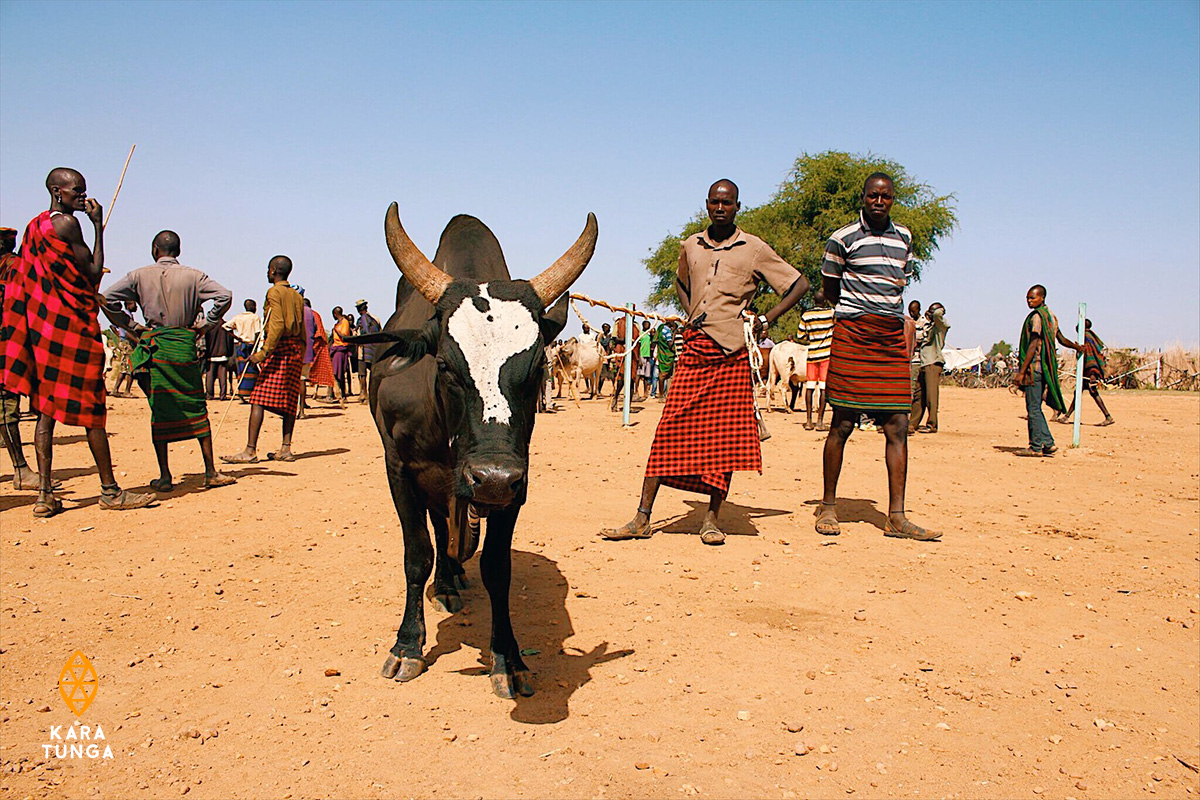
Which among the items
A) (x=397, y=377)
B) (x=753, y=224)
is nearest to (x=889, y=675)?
(x=397, y=377)

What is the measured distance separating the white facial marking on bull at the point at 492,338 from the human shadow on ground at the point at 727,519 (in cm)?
349

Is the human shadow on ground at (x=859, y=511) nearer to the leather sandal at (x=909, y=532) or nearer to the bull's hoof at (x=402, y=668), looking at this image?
the leather sandal at (x=909, y=532)

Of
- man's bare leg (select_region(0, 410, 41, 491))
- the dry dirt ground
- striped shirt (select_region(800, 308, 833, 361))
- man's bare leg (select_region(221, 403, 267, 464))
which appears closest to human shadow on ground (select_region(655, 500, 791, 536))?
the dry dirt ground

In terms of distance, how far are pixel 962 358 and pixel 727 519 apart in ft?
114

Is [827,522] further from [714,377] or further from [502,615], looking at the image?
[502,615]

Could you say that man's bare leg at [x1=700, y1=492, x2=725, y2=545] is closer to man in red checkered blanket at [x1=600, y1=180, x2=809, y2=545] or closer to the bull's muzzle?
man in red checkered blanket at [x1=600, y1=180, x2=809, y2=545]

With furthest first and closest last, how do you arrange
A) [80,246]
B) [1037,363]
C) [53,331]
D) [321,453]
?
[1037,363] < [321,453] < [53,331] < [80,246]

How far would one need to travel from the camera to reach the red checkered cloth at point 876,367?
6082 millimetres

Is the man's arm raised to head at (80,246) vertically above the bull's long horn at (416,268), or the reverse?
the man's arm raised to head at (80,246)

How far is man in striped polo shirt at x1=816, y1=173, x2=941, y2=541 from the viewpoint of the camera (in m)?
6.05

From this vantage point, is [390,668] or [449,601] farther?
[449,601]

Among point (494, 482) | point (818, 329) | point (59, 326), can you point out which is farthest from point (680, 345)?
point (818, 329)

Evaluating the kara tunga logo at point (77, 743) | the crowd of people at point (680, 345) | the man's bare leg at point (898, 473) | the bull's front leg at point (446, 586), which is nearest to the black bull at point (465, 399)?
the bull's front leg at point (446, 586)

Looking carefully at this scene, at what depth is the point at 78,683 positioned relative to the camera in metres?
3.67
